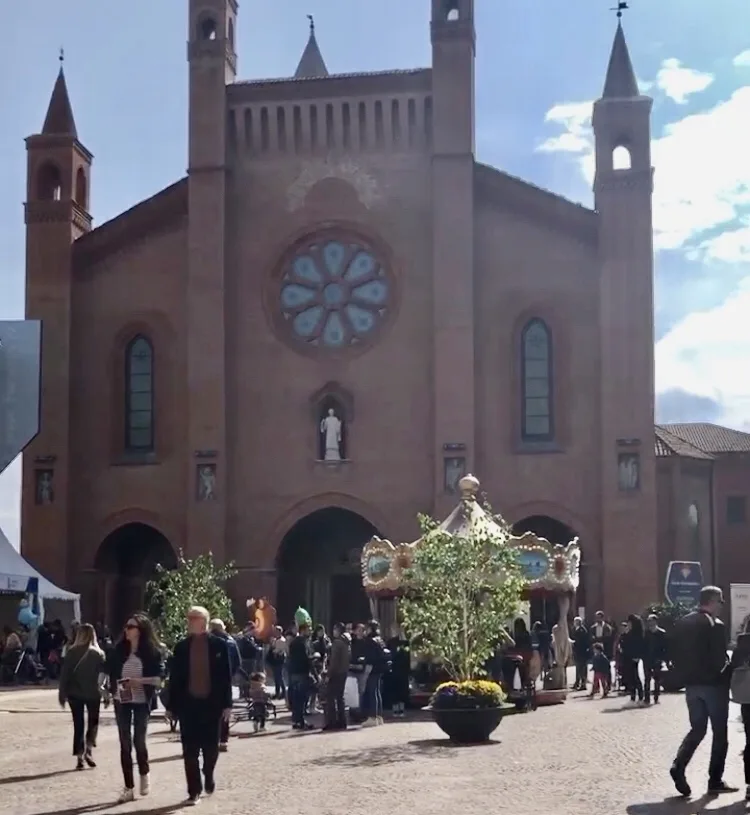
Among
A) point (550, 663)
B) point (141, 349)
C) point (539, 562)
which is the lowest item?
point (550, 663)

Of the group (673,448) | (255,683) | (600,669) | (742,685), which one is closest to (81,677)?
(255,683)

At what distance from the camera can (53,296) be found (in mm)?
37312

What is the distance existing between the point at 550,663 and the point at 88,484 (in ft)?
52.0

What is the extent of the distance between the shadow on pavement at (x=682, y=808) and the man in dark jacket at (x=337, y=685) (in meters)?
9.15

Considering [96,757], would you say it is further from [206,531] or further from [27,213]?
[27,213]

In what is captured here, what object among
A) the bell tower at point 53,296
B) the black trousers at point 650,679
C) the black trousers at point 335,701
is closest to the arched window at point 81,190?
the bell tower at point 53,296

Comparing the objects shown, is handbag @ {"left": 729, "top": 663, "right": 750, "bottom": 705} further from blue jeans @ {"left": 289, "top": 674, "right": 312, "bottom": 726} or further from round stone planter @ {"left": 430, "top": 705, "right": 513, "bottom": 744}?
blue jeans @ {"left": 289, "top": 674, "right": 312, "bottom": 726}

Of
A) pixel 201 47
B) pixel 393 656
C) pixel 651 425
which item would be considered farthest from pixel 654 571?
pixel 201 47

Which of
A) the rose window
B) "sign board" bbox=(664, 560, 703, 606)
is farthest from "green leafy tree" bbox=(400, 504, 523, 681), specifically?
the rose window

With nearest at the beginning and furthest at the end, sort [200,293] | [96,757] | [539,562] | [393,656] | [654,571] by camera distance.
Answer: [96,757] < [393,656] < [539,562] < [654,571] < [200,293]

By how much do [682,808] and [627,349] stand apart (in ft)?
81.1

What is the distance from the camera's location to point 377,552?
25.6m

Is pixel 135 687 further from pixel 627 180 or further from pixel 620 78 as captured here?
pixel 620 78

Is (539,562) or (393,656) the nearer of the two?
(393,656)
